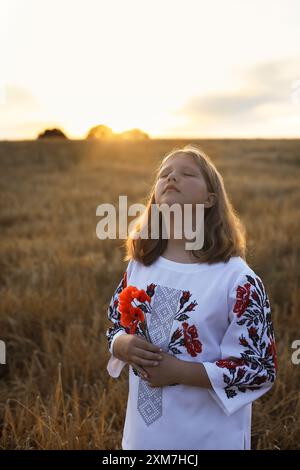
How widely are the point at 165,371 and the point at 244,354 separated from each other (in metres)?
0.24

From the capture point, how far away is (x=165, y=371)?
1.34 m

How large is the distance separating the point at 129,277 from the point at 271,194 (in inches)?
386

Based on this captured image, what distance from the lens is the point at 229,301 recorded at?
1.40 m

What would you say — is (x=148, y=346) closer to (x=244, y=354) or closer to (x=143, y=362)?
(x=143, y=362)

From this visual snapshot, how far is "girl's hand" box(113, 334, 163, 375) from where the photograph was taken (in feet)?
4.34

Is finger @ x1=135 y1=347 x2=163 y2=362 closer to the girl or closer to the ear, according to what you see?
the girl

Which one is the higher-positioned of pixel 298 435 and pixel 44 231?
pixel 44 231

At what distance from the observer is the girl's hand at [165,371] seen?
1338 millimetres

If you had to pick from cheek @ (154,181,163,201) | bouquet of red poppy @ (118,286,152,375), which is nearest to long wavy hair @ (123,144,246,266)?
cheek @ (154,181,163,201)

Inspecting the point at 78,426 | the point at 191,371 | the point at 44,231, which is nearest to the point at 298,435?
the point at 78,426

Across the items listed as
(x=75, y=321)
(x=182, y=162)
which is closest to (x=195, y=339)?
(x=182, y=162)

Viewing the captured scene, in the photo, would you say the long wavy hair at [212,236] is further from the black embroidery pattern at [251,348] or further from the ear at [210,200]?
the black embroidery pattern at [251,348]

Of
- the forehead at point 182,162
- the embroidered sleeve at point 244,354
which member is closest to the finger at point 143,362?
the embroidered sleeve at point 244,354
